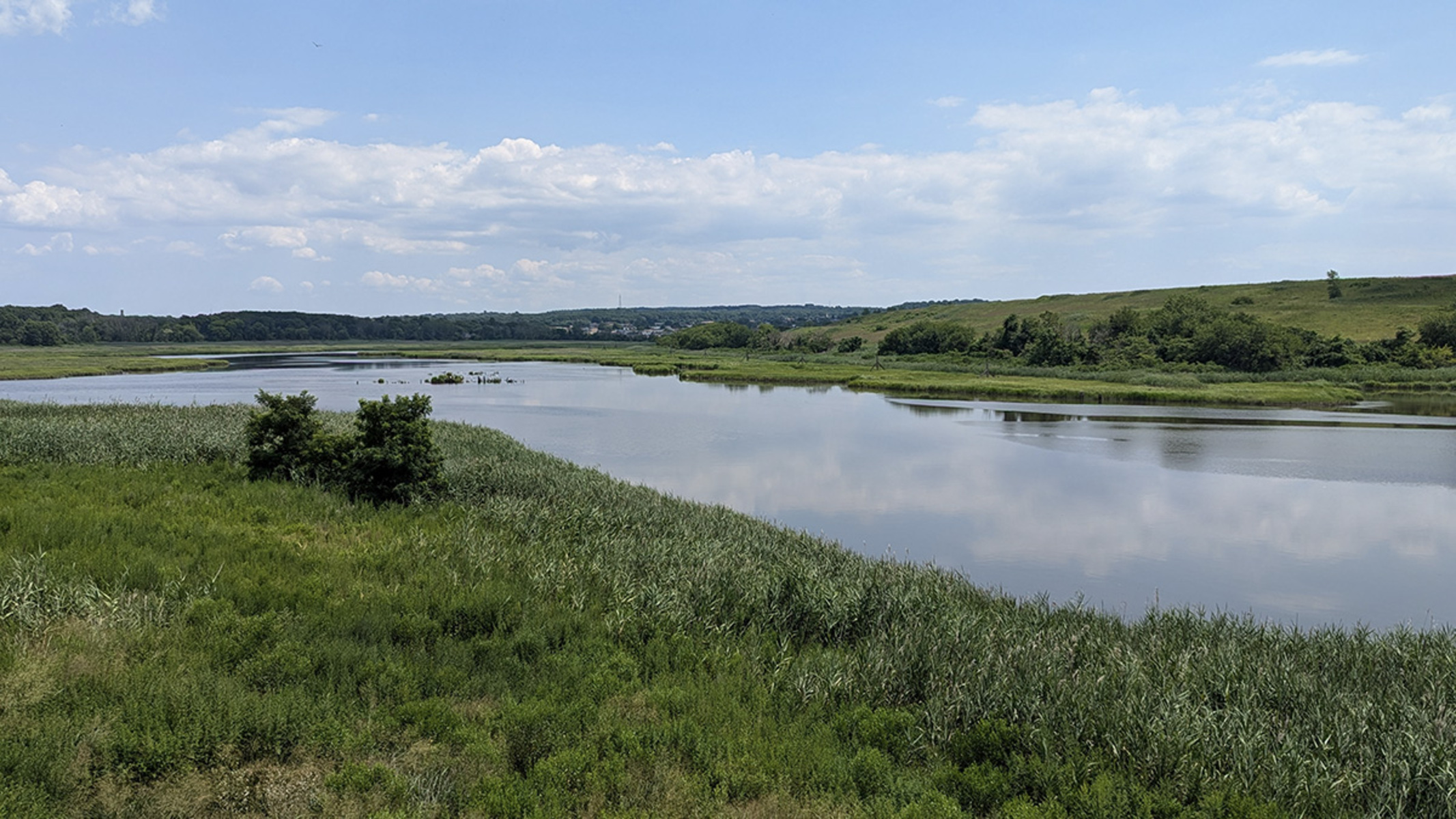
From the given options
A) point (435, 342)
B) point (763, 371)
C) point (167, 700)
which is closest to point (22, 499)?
point (167, 700)

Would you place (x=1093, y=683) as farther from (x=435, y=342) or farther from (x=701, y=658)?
(x=435, y=342)

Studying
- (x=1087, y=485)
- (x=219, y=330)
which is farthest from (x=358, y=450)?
(x=219, y=330)

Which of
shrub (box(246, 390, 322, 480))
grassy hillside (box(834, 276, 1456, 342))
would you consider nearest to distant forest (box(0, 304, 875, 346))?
grassy hillside (box(834, 276, 1456, 342))

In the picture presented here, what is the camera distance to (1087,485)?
1005 inches

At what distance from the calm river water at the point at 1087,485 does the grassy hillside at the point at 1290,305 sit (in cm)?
5266

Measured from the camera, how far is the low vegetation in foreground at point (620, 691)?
19.0 feet

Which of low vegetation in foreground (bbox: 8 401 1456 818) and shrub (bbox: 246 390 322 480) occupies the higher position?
shrub (bbox: 246 390 322 480)

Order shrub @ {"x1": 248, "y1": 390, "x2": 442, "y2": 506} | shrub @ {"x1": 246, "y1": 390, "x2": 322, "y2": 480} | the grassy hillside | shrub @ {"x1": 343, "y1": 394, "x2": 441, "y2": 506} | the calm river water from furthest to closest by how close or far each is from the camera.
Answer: the grassy hillside
shrub @ {"x1": 246, "y1": 390, "x2": 322, "y2": 480}
the calm river water
shrub @ {"x1": 248, "y1": 390, "x2": 442, "y2": 506}
shrub @ {"x1": 343, "y1": 394, "x2": 441, "y2": 506}

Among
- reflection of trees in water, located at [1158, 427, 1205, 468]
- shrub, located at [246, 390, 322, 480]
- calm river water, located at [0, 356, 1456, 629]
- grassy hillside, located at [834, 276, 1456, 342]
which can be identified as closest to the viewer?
calm river water, located at [0, 356, 1456, 629]

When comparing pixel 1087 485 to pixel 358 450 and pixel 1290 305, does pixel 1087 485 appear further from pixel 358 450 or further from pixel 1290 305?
pixel 1290 305

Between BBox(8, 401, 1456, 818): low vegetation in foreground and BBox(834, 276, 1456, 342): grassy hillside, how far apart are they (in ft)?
291

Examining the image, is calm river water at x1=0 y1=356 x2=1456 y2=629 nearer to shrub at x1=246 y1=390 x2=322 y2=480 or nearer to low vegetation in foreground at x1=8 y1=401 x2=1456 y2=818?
low vegetation in foreground at x1=8 y1=401 x2=1456 y2=818

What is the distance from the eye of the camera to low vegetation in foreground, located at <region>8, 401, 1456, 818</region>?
19.0 feet

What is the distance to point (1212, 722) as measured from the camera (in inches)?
281
